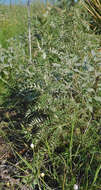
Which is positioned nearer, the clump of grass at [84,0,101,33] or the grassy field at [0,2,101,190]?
the grassy field at [0,2,101,190]

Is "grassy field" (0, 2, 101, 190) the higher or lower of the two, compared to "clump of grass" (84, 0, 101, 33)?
lower

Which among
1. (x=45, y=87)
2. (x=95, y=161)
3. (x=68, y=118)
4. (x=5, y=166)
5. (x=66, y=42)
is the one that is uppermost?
(x=66, y=42)

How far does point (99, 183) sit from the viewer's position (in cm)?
113

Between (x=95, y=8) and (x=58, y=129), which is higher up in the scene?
(x=95, y=8)

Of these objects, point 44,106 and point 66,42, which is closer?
point 44,106

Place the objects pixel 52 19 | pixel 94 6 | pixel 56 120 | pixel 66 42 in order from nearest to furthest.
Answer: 1. pixel 56 120
2. pixel 66 42
3. pixel 94 6
4. pixel 52 19

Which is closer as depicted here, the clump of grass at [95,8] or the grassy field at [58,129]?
the grassy field at [58,129]

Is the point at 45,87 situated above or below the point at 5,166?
above

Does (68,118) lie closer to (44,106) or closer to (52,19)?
(44,106)

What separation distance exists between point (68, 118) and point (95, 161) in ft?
0.96

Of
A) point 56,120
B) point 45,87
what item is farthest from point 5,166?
point 45,87

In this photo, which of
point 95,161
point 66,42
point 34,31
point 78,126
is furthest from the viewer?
point 34,31

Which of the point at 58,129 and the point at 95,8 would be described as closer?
the point at 58,129

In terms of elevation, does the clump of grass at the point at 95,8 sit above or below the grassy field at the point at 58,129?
above
